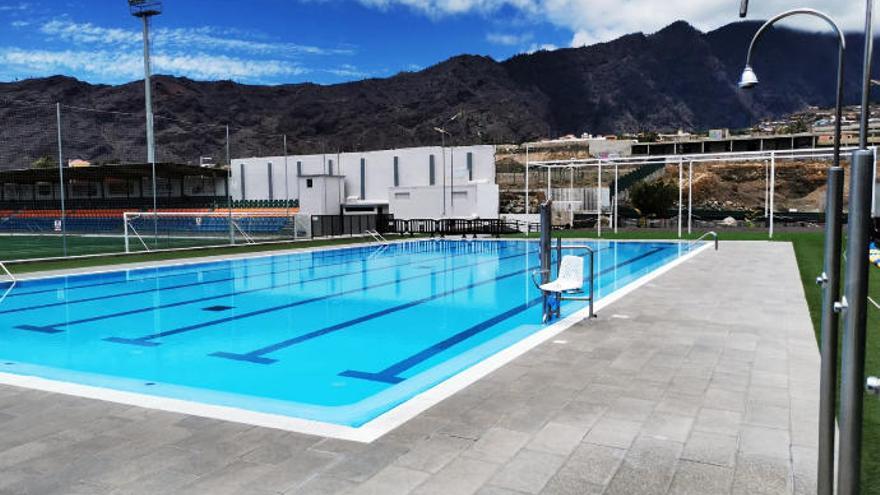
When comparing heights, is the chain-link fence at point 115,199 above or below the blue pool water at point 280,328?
above

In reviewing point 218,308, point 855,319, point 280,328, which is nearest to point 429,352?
point 280,328

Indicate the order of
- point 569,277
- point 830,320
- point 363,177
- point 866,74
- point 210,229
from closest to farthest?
point 866,74 < point 830,320 < point 569,277 < point 210,229 < point 363,177

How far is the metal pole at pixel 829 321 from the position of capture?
7.73ft

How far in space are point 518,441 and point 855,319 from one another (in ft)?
6.61

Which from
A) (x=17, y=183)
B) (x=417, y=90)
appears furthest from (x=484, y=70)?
→ (x=17, y=183)

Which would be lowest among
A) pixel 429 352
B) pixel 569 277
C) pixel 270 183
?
pixel 429 352

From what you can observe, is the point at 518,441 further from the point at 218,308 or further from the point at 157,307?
the point at 157,307

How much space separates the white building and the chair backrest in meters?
22.6

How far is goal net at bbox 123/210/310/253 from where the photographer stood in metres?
24.6

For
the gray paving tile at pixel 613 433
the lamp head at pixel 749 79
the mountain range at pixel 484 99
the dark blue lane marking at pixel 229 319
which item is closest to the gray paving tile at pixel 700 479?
the gray paving tile at pixel 613 433

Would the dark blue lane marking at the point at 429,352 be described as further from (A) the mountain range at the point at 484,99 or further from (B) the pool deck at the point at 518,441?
(A) the mountain range at the point at 484,99

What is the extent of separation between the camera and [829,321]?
2418mm

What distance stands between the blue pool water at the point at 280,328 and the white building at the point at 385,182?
1510cm

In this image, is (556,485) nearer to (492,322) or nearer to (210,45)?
(492,322)
